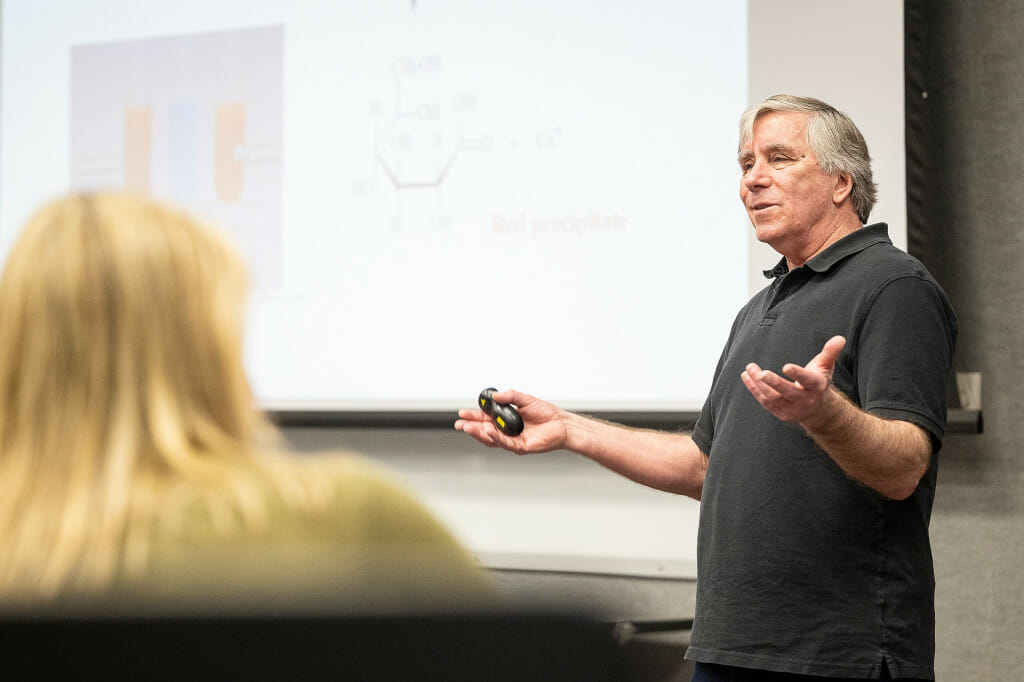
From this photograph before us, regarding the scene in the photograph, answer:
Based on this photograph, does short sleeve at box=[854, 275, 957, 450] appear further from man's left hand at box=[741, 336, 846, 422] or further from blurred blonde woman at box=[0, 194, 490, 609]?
blurred blonde woman at box=[0, 194, 490, 609]

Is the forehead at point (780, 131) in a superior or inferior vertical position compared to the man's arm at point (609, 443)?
superior

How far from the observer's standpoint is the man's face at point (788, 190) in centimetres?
177

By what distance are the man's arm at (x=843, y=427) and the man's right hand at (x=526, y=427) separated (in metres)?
0.51

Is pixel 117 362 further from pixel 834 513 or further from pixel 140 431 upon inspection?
pixel 834 513

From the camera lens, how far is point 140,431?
0.78 m

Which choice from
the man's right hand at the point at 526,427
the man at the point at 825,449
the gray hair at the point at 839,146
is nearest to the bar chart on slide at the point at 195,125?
the man's right hand at the point at 526,427

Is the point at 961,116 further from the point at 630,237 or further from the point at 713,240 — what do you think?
the point at 630,237

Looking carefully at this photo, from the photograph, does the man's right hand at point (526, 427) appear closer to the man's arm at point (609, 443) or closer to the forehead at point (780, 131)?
the man's arm at point (609, 443)

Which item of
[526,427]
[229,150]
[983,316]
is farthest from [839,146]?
[229,150]

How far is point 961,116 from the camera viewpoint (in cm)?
249

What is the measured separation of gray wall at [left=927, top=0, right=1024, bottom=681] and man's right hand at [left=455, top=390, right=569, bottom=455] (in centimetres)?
108

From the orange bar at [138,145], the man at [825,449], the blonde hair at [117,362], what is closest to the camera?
the blonde hair at [117,362]

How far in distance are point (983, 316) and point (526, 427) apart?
1206mm

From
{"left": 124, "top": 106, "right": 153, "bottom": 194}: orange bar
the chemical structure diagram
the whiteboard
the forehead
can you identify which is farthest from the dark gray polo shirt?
{"left": 124, "top": 106, "right": 153, "bottom": 194}: orange bar
